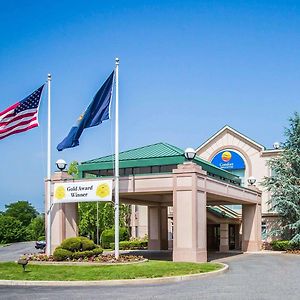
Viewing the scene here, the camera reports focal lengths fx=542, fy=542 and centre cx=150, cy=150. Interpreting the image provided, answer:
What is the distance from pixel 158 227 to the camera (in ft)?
145

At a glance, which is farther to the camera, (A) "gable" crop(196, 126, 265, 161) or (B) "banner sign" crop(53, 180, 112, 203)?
(A) "gable" crop(196, 126, 265, 161)

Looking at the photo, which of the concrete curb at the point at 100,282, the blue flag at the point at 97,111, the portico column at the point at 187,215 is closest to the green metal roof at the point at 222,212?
the portico column at the point at 187,215

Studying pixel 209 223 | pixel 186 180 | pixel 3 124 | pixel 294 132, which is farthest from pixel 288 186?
pixel 3 124

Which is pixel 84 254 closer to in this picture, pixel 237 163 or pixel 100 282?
pixel 100 282

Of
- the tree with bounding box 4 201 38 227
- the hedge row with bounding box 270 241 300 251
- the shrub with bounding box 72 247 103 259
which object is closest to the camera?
the shrub with bounding box 72 247 103 259

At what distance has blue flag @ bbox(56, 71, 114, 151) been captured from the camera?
26.6 meters

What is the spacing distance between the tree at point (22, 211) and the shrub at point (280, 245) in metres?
88.2

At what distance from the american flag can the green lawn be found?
6.52 metres

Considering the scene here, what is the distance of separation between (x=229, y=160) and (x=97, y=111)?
945 inches

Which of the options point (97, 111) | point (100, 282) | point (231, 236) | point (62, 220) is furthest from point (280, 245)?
point (100, 282)

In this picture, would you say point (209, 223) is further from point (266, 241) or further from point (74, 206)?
point (74, 206)

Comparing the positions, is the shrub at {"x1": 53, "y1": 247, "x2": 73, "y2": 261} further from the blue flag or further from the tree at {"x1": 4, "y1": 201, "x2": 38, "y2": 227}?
the tree at {"x1": 4, "y1": 201, "x2": 38, "y2": 227}

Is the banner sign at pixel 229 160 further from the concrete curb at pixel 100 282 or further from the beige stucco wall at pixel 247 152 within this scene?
the concrete curb at pixel 100 282

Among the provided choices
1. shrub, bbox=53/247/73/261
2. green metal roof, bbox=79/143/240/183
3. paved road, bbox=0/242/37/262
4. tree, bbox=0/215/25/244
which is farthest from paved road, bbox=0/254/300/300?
tree, bbox=0/215/25/244
